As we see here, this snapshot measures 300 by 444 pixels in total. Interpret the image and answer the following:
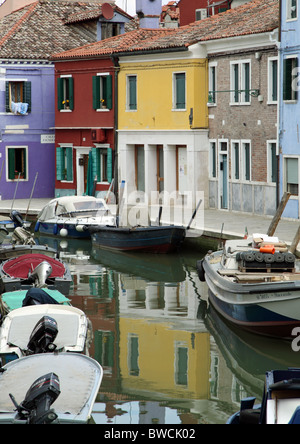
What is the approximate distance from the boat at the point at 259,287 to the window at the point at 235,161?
11.6 m

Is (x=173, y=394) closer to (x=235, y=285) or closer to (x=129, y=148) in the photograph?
(x=235, y=285)

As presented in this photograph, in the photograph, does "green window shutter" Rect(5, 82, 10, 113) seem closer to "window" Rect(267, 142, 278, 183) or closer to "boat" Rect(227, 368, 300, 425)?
"window" Rect(267, 142, 278, 183)

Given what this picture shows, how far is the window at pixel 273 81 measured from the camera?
28.3m

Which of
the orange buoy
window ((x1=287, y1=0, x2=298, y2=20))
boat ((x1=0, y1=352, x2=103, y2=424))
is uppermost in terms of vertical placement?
window ((x1=287, y1=0, x2=298, y2=20))


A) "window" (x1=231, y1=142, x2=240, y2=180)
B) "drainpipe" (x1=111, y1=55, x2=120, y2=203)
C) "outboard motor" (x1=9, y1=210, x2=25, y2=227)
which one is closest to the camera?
"outboard motor" (x1=9, y1=210, x2=25, y2=227)

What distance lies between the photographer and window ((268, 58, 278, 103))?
28281 millimetres

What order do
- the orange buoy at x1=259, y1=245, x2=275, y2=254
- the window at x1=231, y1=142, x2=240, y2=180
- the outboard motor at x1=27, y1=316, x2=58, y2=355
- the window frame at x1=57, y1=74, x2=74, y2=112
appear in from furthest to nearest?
the window frame at x1=57, y1=74, x2=74, y2=112 < the window at x1=231, y1=142, x2=240, y2=180 < the orange buoy at x1=259, y1=245, x2=275, y2=254 < the outboard motor at x1=27, y1=316, x2=58, y2=355

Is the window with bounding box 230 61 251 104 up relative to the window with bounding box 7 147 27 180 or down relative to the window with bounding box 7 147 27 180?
up

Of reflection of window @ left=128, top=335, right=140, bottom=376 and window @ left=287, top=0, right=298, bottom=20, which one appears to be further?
window @ left=287, top=0, right=298, bottom=20

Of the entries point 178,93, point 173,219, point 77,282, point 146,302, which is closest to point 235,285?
point 146,302

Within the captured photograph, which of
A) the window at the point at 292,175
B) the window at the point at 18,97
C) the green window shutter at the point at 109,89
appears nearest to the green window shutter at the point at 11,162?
the window at the point at 18,97

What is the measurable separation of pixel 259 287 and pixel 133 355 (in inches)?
94.2

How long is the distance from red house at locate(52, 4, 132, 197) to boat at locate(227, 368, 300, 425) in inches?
983

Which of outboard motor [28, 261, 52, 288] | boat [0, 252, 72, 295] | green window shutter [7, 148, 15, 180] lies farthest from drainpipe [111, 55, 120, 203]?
outboard motor [28, 261, 52, 288]
